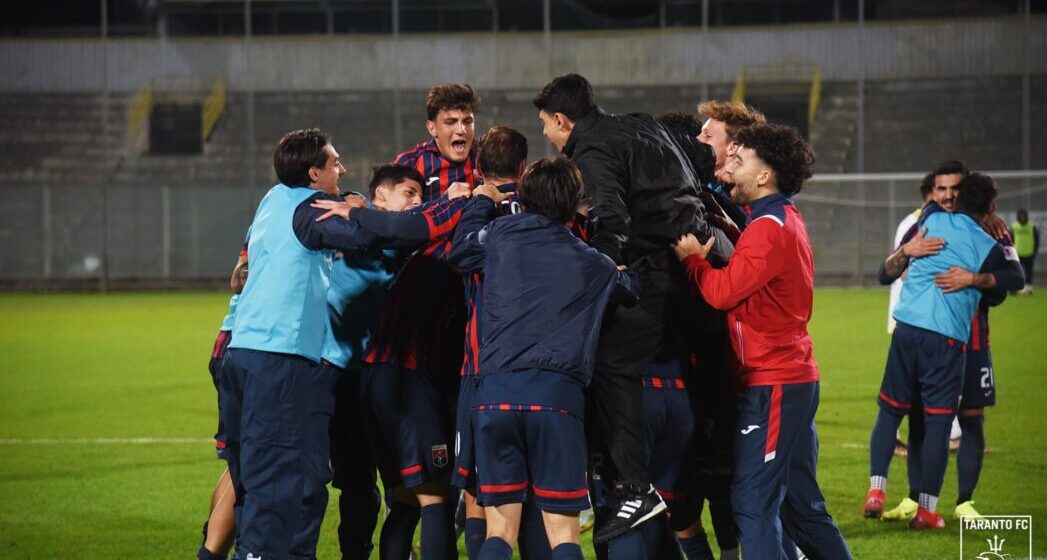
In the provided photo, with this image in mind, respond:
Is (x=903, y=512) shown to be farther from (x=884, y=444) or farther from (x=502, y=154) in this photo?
(x=502, y=154)

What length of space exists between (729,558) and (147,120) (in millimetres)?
31201

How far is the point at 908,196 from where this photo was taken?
29125 mm

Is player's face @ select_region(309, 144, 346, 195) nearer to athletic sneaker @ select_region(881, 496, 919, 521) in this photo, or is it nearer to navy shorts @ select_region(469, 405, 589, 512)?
navy shorts @ select_region(469, 405, 589, 512)

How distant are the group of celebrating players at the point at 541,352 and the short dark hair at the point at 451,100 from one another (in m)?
0.77

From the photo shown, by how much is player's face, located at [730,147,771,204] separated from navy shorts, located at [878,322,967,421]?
2.71 m

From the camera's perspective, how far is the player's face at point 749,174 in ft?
17.0

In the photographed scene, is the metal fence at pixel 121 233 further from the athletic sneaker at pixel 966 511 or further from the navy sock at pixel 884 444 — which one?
the athletic sneaker at pixel 966 511

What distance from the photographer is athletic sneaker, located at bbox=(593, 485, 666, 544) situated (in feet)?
16.3

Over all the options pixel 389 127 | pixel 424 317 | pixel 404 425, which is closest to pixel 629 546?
pixel 404 425

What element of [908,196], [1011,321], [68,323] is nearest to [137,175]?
[68,323]

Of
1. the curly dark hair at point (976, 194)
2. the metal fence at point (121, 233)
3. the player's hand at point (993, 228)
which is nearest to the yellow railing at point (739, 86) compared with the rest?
the metal fence at point (121, 233)

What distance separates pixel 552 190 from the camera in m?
4.84

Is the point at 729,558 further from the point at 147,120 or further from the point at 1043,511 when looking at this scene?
the point at 147,120

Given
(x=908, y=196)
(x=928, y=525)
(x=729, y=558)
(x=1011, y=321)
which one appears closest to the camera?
(x=729, y=558)
